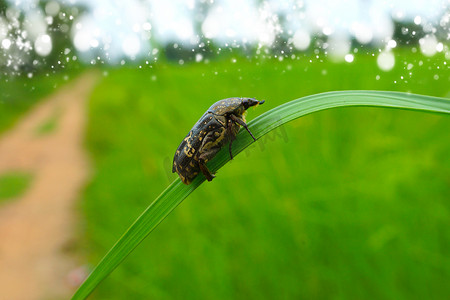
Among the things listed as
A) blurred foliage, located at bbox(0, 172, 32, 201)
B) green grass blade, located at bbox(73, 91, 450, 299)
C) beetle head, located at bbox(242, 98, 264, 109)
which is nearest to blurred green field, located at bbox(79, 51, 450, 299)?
beetle head, located at bbox(242, 98, 264, 109)

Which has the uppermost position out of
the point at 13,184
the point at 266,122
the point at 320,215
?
the point at 13,184

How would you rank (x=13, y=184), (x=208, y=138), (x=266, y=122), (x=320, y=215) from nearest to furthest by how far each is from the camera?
(x=266, y=122) → (x=208, y=138) → (x=320, y=215) → (x=13, y=184)

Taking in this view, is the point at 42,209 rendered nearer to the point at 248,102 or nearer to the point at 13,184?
the point at 13,184

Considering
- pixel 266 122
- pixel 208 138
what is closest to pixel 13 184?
pixel 208 138

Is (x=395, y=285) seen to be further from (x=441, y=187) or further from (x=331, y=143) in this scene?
(x=331, y=143)

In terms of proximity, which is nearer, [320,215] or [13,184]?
[320,215]

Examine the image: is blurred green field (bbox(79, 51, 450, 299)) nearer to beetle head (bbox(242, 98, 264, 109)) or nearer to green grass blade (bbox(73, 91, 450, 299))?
beetle head (bbox(242, 98, 264, 109))
